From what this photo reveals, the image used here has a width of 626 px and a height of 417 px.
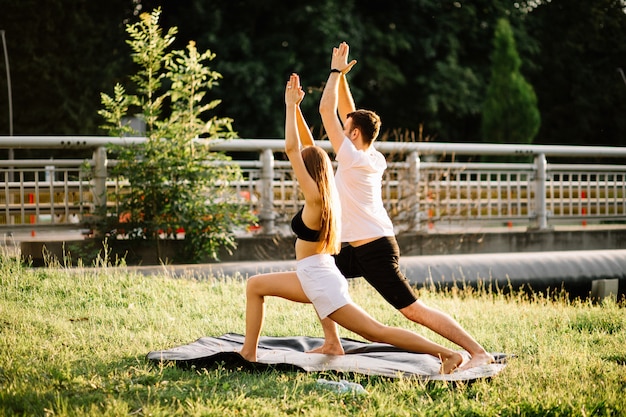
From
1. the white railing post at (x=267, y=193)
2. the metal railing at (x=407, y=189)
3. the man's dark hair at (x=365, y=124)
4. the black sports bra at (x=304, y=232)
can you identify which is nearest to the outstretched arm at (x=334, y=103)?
the man's dark hair at (x=365, y=124)

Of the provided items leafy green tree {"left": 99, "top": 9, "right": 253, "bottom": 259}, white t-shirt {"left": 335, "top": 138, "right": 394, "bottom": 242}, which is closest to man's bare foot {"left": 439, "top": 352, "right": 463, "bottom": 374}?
white t-shirt {"left": 335, "top": 138, "right": 394, "bottom": 242}

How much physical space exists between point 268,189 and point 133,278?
113 inches

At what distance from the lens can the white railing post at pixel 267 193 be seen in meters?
11.0

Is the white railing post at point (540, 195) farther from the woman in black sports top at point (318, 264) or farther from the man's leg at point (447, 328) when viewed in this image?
the woman in black sports top at point (318, 264)

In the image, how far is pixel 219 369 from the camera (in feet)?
18.1

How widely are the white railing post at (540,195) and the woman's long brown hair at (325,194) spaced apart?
802 centimetres

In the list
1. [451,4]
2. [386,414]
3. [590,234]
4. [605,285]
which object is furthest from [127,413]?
[451,4]

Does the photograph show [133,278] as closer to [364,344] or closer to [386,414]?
[364,344]

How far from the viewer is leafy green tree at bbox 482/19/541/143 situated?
30.5 metres

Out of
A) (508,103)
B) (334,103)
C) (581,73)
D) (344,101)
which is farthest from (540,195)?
(581,73)

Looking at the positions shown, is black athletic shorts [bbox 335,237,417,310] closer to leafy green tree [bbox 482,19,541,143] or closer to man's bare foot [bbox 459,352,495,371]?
man's bare foot [bbox 459,352,495,371]

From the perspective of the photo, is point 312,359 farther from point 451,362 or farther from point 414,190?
point 414,190

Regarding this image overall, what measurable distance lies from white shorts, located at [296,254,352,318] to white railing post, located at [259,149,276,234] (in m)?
5.51

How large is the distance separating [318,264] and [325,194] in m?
0.48
